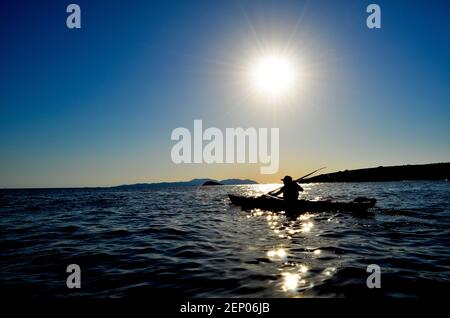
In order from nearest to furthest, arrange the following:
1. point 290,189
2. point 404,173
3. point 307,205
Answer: point 307,205 < point 290,189 < point 404,173

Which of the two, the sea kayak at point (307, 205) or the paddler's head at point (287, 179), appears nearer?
the sea kayak at point (307, 205)

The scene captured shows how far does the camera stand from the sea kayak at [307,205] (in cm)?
2012

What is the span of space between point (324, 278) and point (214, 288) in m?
2.80

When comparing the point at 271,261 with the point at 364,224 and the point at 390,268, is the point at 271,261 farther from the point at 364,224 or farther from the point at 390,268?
the point at 364,224

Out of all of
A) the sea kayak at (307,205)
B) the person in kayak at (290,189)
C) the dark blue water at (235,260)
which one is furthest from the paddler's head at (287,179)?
the dark blue water at (235,260)

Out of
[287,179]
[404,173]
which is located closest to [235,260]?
[287,179]

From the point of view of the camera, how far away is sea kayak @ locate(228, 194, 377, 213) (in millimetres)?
20125

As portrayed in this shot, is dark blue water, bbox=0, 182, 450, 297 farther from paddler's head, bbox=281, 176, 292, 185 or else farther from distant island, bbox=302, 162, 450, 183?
distant island, bbox=302, 162, 450, 183

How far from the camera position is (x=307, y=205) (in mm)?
21812

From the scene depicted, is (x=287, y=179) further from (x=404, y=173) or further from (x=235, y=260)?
(x=404, y=173)

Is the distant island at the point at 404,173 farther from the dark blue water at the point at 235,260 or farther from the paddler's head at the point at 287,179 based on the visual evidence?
the dark blue water at the point at 235,260

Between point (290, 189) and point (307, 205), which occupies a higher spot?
point (290, 189)

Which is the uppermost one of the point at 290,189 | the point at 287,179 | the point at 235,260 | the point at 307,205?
the point at 287,179
